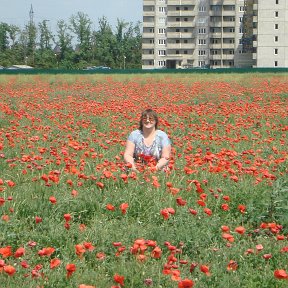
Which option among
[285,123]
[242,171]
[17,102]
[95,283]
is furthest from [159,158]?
[17,102]

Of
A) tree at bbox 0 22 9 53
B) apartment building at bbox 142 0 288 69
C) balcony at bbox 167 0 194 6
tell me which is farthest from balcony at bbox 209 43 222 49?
tree at bbox 0 22 9 53

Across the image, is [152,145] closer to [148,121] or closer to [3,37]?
[148,121]

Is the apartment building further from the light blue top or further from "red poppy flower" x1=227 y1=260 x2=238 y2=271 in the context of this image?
"red poppy flower" x1=227 y1=260 x2=238 y2=271

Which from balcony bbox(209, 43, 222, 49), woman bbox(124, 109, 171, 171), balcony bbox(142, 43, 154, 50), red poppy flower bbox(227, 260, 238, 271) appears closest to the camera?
red poppy flower bbox(227, 260, 238, 271)

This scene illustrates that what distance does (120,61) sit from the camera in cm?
11725

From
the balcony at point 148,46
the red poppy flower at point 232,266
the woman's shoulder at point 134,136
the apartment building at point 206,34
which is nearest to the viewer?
the red poppy flower at point 232,266

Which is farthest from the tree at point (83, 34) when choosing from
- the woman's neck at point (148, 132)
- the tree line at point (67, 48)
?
the woman's neck at point (148, 132)

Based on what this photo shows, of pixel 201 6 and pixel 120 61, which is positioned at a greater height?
pixel 201 6

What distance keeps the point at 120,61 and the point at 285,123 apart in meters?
103

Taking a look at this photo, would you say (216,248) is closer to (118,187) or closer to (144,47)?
(118,187)

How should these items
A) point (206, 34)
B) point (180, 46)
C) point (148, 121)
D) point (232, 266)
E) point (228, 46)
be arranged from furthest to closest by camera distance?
point (180, 46)
point (206, 34)
point (228, 46)
point (148, 121)
point (232, 266)

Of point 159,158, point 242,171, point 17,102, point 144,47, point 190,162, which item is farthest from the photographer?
point 144,47

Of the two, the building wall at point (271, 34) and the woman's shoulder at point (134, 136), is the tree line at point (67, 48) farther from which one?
the woman's shoulder at point (134, 136)

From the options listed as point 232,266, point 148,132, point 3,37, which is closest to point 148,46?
point 3,37
